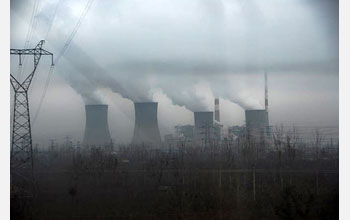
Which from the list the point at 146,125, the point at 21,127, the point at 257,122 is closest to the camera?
the point at 21,127

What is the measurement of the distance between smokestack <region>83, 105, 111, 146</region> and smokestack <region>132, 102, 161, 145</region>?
0.33 metres

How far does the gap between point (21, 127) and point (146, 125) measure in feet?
4.52

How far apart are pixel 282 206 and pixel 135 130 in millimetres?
1914

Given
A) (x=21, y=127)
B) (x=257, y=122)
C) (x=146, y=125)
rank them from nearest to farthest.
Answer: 1. (x=21, y=127)
2. (x=146, y=125)
3. (x=257, y=122)

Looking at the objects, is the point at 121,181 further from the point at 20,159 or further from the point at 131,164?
the point at 20,159

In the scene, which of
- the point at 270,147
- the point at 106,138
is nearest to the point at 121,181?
the point at 106,138

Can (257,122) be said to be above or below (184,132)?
above

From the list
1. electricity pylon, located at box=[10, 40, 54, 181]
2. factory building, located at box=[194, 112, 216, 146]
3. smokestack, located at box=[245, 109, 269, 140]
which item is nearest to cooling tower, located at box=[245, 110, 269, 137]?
smokestack, located at box=[245, 109, 269, 140]

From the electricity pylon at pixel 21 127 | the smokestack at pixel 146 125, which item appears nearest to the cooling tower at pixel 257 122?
the smokestack at pixel 146 125

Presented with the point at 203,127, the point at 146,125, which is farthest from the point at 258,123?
the point at 146,125

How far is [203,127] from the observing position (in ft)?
14.9

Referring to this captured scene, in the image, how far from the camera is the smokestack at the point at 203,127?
178 inches

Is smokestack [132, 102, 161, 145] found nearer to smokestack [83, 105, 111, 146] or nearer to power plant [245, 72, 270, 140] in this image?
smokestack [83, 105, 111, 146]

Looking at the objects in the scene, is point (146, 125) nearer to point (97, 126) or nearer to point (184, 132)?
point (184, 132)
